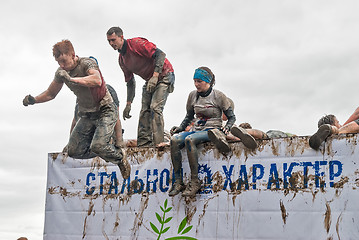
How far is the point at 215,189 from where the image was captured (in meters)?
5.89

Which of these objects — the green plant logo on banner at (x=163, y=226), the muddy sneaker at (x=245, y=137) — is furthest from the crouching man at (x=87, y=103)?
the muddy sneaker at (x=245, y=137)

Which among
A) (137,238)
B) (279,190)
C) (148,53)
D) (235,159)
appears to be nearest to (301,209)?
(279,190)

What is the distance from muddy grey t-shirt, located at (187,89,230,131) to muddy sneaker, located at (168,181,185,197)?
75 cm

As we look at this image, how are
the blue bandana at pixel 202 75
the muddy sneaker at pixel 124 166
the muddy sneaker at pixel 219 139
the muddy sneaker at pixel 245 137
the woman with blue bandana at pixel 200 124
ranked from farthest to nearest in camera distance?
the muddy sneaker at pixel 124 166, the blue bandana at pixel 202 75, the woman with blue bandana at pixel 200 124, the muddy sneaker at pixel 219 139, the muddy sneaker at pixel 245 137

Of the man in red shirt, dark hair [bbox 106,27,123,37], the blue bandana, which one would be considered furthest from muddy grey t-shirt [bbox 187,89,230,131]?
dark hair [bbox 106,27,123,37]

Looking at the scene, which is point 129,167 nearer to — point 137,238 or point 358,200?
point 137,238

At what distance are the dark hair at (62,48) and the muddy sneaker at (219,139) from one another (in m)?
2.21

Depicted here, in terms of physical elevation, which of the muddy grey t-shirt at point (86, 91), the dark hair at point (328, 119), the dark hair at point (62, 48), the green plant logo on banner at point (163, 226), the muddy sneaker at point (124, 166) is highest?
the dark hair at point (62, 48)

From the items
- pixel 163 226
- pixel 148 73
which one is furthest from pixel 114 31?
pixel 163 226

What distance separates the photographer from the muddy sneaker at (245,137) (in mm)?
5602

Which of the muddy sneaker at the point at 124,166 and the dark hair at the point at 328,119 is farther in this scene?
the muddy sneaker at the point at 124,166

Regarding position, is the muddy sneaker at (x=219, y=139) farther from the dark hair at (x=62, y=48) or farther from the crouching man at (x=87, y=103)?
the dark hair at (x=62, y=48)

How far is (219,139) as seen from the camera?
574 cm

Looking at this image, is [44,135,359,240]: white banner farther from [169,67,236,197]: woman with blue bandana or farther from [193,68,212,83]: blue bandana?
[193,68,212,83]: blue bandana
